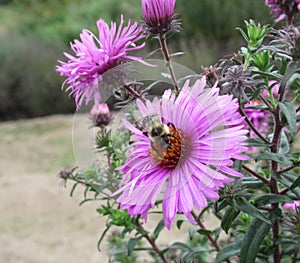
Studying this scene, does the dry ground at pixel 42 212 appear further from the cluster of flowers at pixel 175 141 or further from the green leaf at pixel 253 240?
the cluster of flowers at pixel 175 141

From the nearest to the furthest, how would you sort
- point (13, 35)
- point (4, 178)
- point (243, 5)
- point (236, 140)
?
point (236, 140)
point (4, 178)
point (243, 5)
point (13, 35)

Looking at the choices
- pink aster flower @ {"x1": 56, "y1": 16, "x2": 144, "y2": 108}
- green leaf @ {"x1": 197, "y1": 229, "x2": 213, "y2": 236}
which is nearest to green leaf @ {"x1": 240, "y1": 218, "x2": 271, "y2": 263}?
green leaf @ {"x1": 197, "y1": 229, "x2": 213, "y2": 236}

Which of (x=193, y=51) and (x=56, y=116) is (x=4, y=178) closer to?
(x=56, y=116)

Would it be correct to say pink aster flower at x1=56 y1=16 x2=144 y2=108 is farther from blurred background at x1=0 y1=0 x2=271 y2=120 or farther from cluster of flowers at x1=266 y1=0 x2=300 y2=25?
blurred background at x1=0 y1=0 x2=271 y2=120

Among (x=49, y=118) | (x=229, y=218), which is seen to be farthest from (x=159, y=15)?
(x=49, y=118)

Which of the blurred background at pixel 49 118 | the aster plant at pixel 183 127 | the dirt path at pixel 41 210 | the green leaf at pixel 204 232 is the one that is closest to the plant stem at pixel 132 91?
the aster plant at pixel 183 127

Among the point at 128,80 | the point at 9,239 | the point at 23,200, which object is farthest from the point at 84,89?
the point at 23,200
